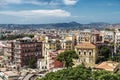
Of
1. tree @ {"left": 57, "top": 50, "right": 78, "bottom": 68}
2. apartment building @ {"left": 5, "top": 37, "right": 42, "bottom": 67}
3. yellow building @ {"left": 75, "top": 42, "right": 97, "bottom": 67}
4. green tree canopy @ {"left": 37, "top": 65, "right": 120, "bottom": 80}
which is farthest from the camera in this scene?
apartment building @ {"left": 5, "top": 37, "right": 42, "bottom": 67}

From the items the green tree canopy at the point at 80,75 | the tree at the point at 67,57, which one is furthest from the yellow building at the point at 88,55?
the green tree canopy at the point at 80,75

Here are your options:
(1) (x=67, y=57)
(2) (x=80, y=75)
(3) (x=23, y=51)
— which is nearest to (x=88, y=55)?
(1) (x=67, y=57)

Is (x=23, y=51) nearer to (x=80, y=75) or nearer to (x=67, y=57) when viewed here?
(x=67, y=57)

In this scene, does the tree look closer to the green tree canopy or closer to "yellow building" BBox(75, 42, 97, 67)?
"yellow building" BBox(75, 42, 97, 67)

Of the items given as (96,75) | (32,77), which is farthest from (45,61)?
(96,75)

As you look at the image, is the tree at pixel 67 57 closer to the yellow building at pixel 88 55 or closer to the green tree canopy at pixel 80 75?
the yellow building at pixel 88 55

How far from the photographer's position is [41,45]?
5538cm

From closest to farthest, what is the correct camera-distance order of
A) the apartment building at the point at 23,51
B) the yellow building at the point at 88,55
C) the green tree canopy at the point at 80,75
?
the green tree canopy at the point at 80,75 → the yellow building at the point at 88,55 → the apartment building at the point at 23,51

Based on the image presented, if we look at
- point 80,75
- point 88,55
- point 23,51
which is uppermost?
point 80,75

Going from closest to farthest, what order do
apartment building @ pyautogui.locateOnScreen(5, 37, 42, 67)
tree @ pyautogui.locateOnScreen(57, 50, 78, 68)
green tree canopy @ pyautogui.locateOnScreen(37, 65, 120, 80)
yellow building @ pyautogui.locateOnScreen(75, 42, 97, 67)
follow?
1. green tree canopy @ pyautogui.locateOnScreen(37, 65, 120, 80)
2. tree @ pyautogui.locateOnScreen(57, 50, 78, 68)
3. yellow building @ pyautogui.locateOnScreen(75, 42, 97, 67)
4. apartment building @ pyautogui.locateOnScreen(5, 37, 42, 67)

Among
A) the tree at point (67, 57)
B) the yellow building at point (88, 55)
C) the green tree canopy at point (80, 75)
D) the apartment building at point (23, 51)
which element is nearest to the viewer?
the green tree canopy at point (80, 75)

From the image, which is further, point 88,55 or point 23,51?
point 23,51

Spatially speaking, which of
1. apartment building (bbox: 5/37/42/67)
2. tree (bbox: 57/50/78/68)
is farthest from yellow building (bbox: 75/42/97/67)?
apartment building (bbox: 5/37/42/67)

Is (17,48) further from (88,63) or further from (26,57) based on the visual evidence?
(88,63)
